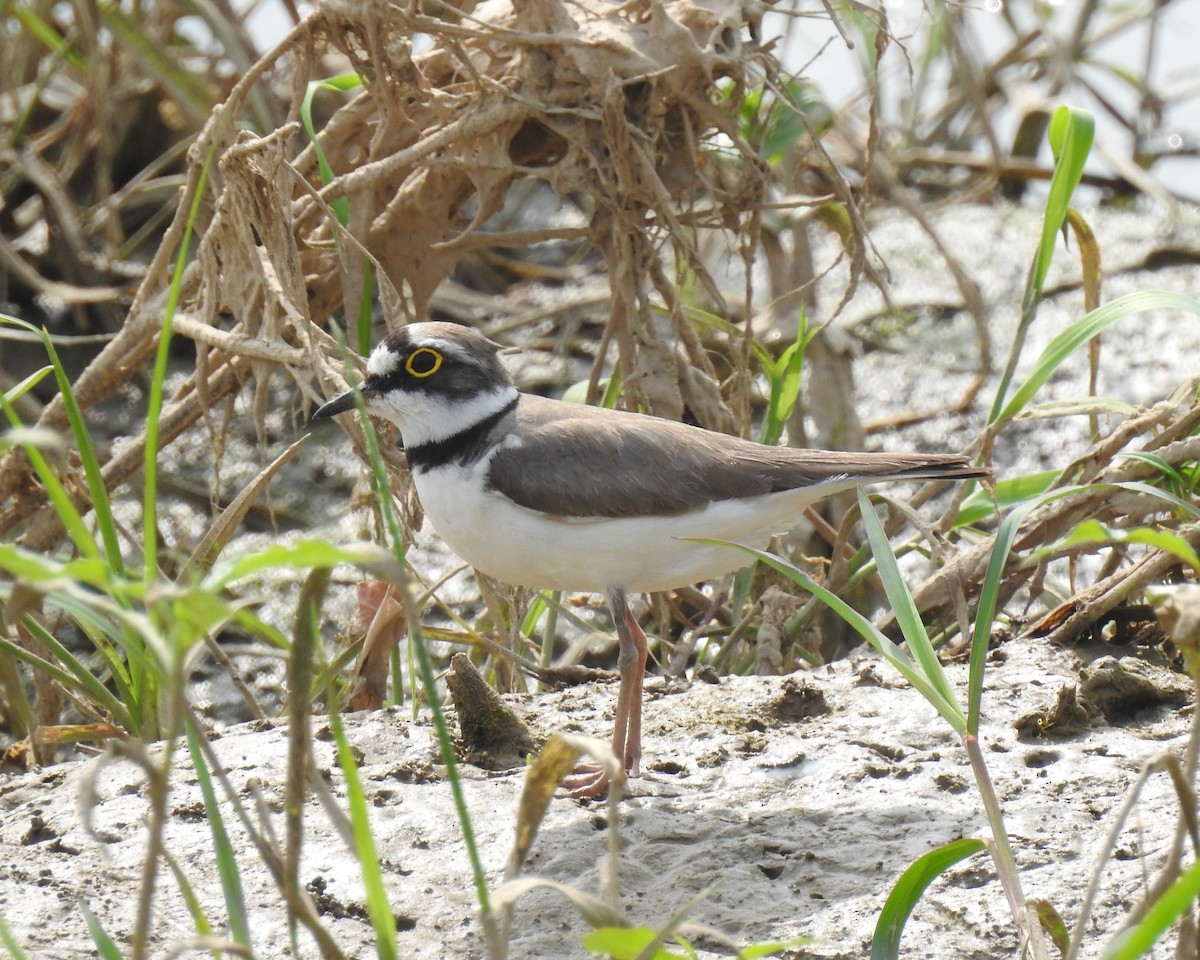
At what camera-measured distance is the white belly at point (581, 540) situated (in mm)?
4293

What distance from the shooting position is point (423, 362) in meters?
4.64

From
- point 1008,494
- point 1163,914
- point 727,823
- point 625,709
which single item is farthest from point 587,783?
point 1163,914

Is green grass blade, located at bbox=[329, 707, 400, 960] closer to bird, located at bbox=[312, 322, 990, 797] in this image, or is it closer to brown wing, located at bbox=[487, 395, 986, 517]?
bird, located at bbox=[312, 322, 990, 797]

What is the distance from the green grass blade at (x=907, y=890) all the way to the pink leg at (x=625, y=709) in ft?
4.27

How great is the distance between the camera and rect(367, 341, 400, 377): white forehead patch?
4.64m

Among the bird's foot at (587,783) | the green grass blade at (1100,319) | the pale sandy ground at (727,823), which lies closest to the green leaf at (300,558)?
the pale sandy ground at (727,823)

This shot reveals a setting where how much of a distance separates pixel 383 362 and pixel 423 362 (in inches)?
5.1

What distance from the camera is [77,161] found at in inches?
324

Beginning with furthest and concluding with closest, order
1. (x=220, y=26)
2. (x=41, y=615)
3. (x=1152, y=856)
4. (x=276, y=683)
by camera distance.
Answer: (x=220, y=26), (x=276, y=683), (x=41, y=615), (x=1152, y=856)

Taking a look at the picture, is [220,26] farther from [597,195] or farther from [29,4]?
[597,195]

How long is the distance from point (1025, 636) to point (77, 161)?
19.5 ft

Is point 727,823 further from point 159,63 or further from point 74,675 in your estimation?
point 159,63

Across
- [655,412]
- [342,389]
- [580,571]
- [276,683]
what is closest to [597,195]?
[655,412]

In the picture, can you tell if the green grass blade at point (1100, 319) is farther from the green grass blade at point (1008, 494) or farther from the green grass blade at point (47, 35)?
the green grass blade at point (47, 35)
